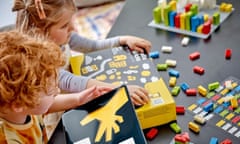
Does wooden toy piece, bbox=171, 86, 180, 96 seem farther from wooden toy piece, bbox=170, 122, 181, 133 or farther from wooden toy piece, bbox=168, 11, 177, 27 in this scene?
wooden toy piece, bbox=168, 11, 177, 27

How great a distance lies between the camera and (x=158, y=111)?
993mm

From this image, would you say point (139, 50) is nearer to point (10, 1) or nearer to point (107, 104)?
point (107, 104)

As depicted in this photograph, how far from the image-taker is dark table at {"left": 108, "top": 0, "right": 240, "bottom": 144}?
0.99m

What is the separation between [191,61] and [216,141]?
32cm

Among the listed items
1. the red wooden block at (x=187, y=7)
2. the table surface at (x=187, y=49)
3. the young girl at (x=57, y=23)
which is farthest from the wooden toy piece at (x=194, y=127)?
the red wooden block at (x=187, y=7)

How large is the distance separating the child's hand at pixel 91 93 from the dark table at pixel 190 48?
164mm

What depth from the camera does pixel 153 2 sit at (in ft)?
4.82

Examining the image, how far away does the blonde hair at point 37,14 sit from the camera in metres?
1.15

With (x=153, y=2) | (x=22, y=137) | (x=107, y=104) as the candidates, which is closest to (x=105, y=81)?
(x=107, y=104)

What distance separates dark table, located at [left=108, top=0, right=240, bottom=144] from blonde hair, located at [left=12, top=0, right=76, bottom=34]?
0.24m

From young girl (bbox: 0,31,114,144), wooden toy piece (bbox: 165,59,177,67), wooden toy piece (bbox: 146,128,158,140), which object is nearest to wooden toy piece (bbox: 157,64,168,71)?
wooden toy piece (bbox: 165,59,177,67)

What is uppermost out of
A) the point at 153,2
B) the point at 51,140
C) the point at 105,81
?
the point at 153,2

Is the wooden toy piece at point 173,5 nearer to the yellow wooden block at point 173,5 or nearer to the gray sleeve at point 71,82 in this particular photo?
the yellow wooden block at point 173,5

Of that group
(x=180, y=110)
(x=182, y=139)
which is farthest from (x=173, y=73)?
(x=182, y=139)
